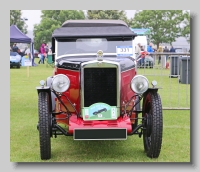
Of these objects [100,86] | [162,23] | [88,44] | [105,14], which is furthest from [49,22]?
[100,86]

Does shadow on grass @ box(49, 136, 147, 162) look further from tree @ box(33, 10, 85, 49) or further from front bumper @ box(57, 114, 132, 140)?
tree @ box(33, 10, 85, 49)

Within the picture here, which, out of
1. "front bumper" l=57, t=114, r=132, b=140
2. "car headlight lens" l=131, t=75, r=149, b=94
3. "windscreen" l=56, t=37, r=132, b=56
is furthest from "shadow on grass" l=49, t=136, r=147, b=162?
"windscreen" l=56, t=37, r=132, b=56

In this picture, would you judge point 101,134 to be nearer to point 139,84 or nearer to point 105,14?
point 139,84

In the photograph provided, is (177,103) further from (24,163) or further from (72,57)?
(24,163)

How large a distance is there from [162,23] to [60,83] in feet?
104

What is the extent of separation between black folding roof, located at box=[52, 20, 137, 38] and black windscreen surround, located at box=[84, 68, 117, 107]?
3.97 feet

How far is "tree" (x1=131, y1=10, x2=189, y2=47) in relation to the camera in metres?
34.8

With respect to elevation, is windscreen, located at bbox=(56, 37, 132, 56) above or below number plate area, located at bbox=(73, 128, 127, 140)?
above

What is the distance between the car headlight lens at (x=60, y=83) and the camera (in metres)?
5.68

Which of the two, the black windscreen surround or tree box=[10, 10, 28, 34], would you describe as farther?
tree box=[10, 10, 28, 34]

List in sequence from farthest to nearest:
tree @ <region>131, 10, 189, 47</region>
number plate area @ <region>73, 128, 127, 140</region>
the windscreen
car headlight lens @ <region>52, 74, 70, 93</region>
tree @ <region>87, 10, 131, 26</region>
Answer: tree @ <region>87, 10, 131, 26</region> < tree @ <region>131, 10, 189, 47</region> < the windscreen < car headlight lens @ <region>52, 74, 70, 93</region> < number plate area @ <region>73, 128, 127, 140</region>

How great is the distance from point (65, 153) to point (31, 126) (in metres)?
2.10

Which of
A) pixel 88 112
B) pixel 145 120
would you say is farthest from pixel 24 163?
pixel 145 120

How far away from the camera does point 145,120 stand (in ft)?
19.3
